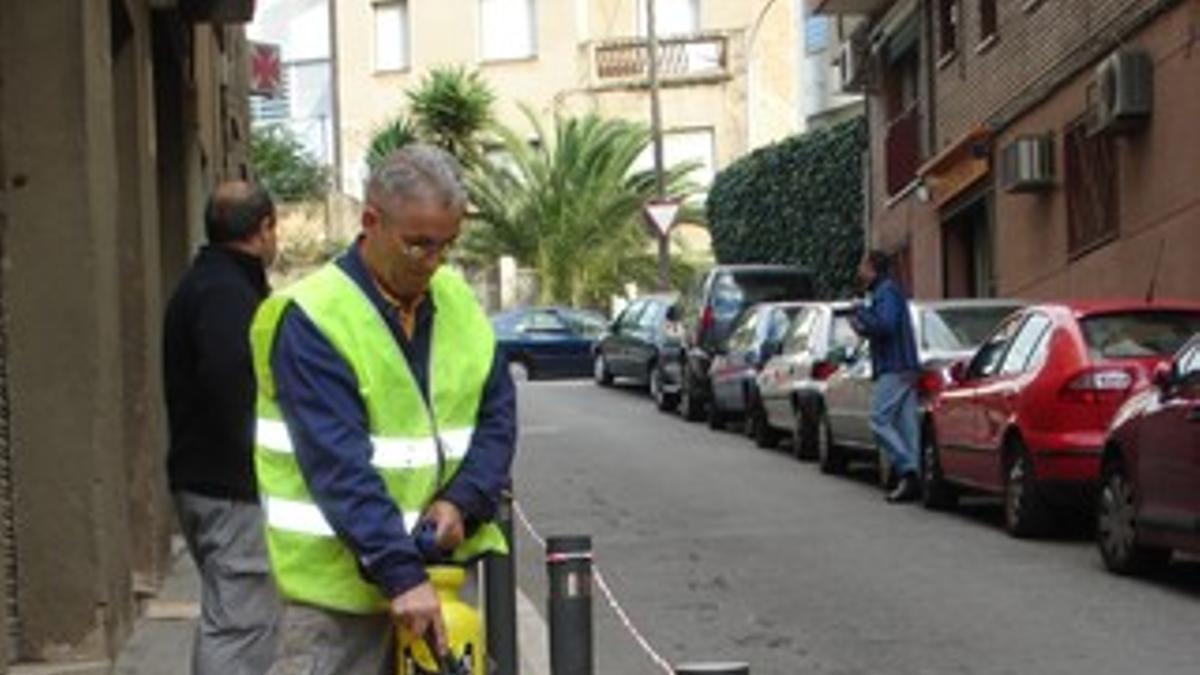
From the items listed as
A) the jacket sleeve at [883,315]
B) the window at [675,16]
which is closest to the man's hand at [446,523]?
the jacket sleeve at [883,315]

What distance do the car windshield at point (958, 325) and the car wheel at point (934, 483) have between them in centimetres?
148

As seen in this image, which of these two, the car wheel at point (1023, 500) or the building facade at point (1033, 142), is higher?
the building facade at point (1033, 142)

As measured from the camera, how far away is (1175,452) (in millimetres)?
11680

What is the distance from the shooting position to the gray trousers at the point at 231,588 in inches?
265

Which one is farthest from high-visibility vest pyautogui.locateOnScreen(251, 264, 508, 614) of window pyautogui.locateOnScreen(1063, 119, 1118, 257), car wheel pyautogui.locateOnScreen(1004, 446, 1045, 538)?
window pyautogui.locateOnScreen(1063, 119, 1118, 257)

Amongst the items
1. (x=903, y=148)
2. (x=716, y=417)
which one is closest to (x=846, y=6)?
(x=903, y=148)

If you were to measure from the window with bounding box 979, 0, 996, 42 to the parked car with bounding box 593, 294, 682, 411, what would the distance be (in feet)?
16.9

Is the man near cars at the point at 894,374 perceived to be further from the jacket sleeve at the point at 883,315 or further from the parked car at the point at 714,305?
the parked car at the point at 714,305

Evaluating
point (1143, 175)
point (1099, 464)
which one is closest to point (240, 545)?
point (1099, 464)

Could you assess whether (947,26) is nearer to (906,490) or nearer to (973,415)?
(906,490)

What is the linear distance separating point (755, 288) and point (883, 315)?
12290 millimetres

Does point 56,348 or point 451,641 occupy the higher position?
point 56,348

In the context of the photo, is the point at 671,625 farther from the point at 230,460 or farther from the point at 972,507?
the point at 972,507

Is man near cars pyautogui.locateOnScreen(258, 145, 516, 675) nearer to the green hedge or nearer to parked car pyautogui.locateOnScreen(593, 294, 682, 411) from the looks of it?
parked car pyautogui.locateOnScreen(593, 294, 682, 411)
